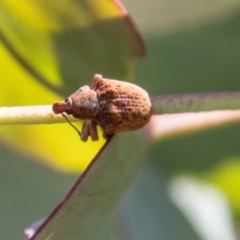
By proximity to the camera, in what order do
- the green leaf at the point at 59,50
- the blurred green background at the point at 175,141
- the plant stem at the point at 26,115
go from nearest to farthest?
the plant stem at the point at 26,115, the green leaf at the point at 59,50, the blurred green background at the point at 175,141

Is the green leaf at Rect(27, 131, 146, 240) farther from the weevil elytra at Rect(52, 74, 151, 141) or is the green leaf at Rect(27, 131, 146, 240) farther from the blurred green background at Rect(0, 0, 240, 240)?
the blurred green background at Rect(0, 0, 240, 240)

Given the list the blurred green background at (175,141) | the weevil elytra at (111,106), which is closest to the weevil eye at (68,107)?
Answer: the weevil elytra at (111,106)

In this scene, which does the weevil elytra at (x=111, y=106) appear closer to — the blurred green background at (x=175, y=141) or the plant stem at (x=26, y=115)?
the plant stem at (x=26, y=115)

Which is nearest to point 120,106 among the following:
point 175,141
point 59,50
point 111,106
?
point 111,106

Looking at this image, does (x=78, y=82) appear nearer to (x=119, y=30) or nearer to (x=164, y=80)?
(x=119, y=30)

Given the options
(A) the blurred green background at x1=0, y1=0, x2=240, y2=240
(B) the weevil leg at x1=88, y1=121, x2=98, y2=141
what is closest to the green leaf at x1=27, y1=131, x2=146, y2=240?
(B) the weevil leg at x1=88, y1=121, x2=98, y2=141

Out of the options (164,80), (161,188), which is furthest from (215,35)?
(161,188)

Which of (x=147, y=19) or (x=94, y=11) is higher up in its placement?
(x=147, y=19)
